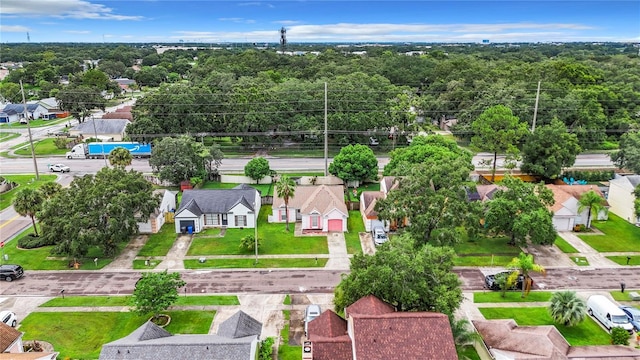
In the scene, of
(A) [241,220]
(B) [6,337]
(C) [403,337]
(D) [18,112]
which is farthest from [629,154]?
(D) [18,112]

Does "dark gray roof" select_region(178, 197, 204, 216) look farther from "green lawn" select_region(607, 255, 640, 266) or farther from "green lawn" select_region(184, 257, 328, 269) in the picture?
"green lawn" select_region(607, 255, 640, 266)

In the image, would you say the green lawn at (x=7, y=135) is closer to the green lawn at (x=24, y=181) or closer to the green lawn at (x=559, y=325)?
the green lawn at (x=24, y=181)

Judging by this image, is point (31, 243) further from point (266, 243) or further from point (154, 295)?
point (266, 243)

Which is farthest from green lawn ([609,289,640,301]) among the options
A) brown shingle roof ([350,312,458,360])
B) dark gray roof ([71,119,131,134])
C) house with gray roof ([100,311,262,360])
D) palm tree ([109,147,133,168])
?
dark gray roof ([71,119,131,134])

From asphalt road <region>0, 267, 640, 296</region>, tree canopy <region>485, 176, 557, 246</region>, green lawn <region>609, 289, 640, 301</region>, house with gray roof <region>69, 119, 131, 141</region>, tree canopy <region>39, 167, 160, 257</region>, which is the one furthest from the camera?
house with gray roof <region>69, 119, 131, 141</region>

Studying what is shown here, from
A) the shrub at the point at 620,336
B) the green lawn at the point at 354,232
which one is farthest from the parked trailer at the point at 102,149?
the shrub at the point at 620,336

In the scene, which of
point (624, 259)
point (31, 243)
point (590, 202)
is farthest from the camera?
point (590, 202)

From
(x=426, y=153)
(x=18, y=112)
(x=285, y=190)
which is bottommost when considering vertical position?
(x=285, y=190)
